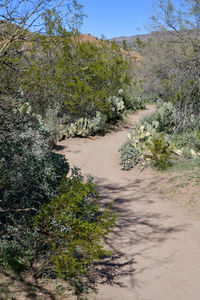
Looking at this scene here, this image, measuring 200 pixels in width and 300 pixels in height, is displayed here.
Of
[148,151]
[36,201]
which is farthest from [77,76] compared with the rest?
[36,201]

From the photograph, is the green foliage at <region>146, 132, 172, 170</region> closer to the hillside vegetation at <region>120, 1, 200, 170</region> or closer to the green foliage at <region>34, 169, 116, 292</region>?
the hillside vegetation at <region>120, 1, 200, 170</region>

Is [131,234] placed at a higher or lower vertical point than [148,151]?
lower

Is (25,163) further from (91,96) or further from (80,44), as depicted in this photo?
(80,44)

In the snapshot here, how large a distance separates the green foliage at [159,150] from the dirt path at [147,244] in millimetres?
334

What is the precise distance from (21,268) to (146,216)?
2.90 m

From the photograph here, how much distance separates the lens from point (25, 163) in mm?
4398

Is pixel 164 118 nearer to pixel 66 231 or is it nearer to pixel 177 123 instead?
pixel 177 123

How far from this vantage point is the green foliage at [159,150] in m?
8.17

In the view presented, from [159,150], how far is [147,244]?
386 cm

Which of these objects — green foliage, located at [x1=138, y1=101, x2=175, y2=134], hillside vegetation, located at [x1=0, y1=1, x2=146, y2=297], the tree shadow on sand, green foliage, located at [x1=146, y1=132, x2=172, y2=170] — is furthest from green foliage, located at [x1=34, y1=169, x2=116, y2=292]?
green foliage, located at [x1=138, y1=101, x2=175, y2=134]

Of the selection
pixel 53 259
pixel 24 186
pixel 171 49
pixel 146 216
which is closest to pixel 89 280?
pixel 53 259

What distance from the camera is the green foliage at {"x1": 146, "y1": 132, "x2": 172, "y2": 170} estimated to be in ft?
26.8

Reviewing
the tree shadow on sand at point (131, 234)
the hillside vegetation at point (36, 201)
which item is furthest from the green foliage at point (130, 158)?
the hillside vegetation at point (36, 201)

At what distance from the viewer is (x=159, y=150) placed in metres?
8.37
